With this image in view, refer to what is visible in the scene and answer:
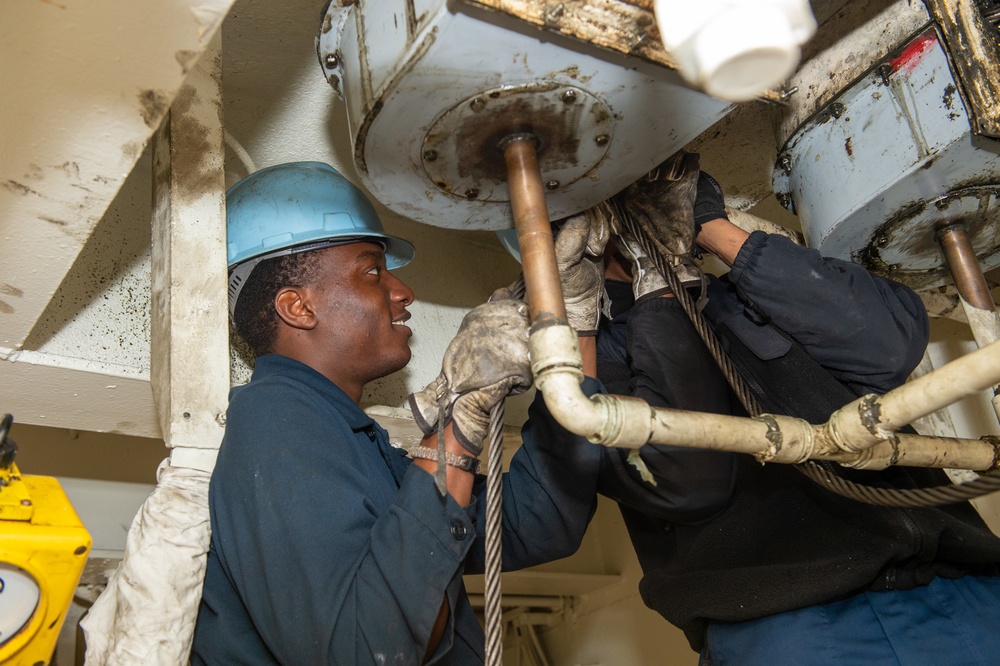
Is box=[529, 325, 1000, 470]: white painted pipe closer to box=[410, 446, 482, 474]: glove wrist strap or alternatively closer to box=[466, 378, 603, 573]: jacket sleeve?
box=[410, 446, 482, 474]: glove wrist strap

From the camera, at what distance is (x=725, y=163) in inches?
84.5

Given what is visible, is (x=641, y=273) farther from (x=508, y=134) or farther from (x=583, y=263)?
(x=508, y=134)

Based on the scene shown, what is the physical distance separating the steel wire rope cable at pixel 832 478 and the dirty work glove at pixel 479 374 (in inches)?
9.9

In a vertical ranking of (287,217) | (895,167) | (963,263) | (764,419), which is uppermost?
(287,217)

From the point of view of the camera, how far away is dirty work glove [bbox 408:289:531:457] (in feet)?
4.33

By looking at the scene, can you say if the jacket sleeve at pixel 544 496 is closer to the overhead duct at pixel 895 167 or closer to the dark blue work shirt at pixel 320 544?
the dark blue work shirt at pixel 320 544

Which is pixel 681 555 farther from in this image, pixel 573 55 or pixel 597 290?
pixel 573 55

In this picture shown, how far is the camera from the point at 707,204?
1630 mm

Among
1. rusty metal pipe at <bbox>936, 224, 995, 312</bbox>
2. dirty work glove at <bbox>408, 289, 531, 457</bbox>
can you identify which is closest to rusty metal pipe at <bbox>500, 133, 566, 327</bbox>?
dirty work glove at <bbox>408, 289, 531, 457</bbox>

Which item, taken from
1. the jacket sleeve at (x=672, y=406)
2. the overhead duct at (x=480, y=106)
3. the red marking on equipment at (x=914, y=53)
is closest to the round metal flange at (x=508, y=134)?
the overhead duct at (x=480, y=106)

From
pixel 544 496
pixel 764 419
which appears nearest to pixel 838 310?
pixel 764 419

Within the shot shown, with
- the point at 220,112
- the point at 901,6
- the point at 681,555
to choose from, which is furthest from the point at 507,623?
the point at 901,6

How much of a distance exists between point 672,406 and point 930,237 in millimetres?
651

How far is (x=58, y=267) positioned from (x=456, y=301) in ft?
3.47
